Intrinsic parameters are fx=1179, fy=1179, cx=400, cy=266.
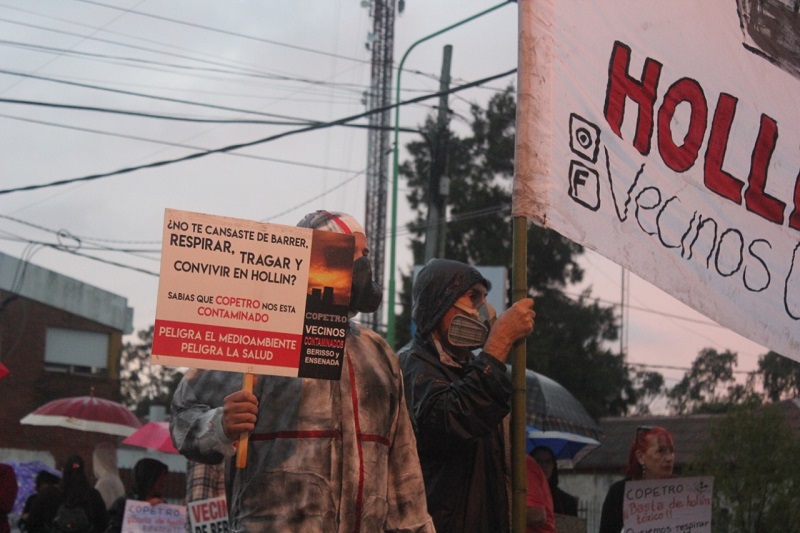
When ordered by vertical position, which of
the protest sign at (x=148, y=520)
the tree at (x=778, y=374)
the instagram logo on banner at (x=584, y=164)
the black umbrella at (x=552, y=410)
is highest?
the tree at (x=778, y=374)

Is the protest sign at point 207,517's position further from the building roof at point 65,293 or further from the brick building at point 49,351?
the building roof at point 65,293

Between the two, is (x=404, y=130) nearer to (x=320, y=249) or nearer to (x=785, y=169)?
(x=785, y=169)

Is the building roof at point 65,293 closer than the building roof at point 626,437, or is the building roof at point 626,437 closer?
the building roof at point 626,437

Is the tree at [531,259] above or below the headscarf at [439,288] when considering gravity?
above

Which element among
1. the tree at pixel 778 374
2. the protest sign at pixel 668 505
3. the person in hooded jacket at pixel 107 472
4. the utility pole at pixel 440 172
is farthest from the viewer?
the tree at pixel 778 374

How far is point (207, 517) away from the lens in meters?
7.39

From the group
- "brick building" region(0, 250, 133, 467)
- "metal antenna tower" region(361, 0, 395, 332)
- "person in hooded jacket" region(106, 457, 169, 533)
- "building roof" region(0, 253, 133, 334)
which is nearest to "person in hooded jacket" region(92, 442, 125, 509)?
"person in hooded jacket" region(106, 457, 169, 533)

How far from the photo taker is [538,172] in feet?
13.7

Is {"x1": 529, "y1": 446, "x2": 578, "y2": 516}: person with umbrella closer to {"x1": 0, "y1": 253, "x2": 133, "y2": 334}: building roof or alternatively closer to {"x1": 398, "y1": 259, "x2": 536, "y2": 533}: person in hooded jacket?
{"x1": 398, "y1": 259, "x2": 536, "y2": 533}: person in hooded jacket

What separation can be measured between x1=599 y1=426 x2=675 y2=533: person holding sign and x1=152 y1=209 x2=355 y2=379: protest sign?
12.1ft

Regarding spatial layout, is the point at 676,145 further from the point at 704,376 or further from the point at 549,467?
the point at 704,376

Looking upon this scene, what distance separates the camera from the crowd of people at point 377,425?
353 cm

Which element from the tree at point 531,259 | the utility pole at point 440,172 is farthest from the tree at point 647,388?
the utility pole at point 440,172

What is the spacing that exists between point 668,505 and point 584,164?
3.00 meters
